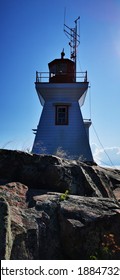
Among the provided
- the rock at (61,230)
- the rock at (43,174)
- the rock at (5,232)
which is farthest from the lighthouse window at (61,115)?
the rock at (5,232)

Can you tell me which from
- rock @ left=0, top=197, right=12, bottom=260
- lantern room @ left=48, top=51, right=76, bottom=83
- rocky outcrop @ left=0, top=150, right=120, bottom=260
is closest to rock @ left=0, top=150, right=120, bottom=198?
rocky outcrop @ left=0, top=150, right=120, bottom=260

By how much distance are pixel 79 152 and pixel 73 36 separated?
1149 centimetres

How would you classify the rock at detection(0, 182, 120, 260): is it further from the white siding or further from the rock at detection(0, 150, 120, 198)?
the white siding

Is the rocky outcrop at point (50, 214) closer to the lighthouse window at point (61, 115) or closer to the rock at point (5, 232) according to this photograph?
the rock at point (5, 232)

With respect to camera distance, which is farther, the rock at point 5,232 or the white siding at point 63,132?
the white siding at point 63,132

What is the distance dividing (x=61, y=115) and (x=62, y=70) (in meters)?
3.84

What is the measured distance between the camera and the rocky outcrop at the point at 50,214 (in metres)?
3.04

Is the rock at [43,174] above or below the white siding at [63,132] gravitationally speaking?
below

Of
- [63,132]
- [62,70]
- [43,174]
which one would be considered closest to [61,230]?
[43,174]

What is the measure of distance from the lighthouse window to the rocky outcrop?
12974 mm

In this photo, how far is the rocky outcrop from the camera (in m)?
3.04

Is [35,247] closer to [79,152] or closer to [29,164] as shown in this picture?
[29,164]

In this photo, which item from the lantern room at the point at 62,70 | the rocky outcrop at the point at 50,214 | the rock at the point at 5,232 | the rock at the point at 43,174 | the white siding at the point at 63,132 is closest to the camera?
the rock at the point at 5,232
